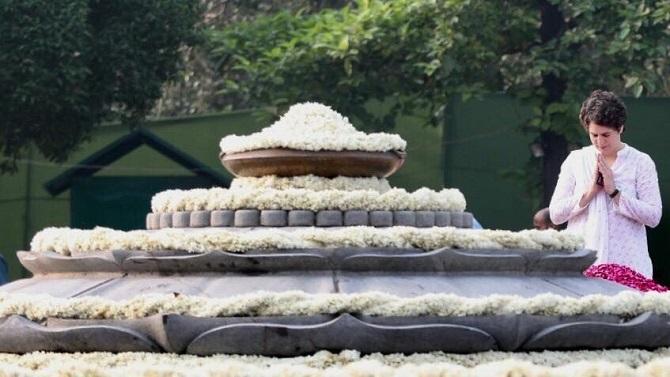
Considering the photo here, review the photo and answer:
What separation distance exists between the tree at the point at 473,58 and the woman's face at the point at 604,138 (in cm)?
925

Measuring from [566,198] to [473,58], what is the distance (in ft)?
32.6

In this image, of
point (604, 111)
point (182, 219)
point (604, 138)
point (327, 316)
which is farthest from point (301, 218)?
point (604, 138)

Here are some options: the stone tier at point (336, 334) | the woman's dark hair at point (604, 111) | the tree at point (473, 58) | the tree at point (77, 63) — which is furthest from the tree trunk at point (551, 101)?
the stone tier at point (336, 334)

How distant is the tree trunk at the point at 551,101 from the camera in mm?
16266

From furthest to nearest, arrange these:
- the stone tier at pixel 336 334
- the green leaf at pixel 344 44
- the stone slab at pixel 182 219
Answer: the green leaf at pixel 344 44 < the stone slab at pixel 182 219 < the stone tier at pixel 336 334

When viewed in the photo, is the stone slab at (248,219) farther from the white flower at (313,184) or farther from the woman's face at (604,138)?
the woman's face at (604,138)

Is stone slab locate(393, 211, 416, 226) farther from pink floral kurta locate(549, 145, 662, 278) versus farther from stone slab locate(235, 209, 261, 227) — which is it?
pink floral kurta locate(549, 145, 662, 278)

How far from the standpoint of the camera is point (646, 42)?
1594cm

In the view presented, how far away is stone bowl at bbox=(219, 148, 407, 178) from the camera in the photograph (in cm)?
391

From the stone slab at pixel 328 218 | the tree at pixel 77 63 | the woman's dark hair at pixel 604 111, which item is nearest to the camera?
the stone slab at pixel 328 218

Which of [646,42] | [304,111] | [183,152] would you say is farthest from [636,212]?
[183,152]

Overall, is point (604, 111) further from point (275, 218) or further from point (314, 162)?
point (275, 218)

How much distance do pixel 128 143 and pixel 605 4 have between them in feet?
17.6

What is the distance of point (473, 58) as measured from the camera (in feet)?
54.0
